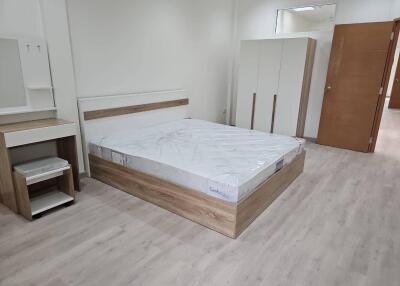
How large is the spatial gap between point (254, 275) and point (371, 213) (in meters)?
1.51

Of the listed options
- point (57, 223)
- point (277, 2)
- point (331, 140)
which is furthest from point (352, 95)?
point (57, 223)

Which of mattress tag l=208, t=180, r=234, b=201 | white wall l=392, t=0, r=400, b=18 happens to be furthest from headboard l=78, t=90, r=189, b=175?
white wall l=392, t=0, r=400, b=18

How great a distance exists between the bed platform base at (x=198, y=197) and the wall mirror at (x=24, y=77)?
84cm

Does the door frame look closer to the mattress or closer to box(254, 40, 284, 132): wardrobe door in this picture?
box(254, 40, 284, 132): wardrobe door

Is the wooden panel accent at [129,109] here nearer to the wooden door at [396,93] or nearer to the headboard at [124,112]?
the headboard at [124,112]

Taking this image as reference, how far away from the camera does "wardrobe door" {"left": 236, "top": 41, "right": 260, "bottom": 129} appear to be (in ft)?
15.6

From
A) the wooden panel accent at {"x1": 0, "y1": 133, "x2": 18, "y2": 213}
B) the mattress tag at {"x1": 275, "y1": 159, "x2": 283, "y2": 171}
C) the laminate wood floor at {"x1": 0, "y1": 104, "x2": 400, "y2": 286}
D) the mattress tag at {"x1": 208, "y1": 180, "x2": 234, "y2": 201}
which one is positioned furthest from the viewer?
the mattress tag at {"x1": 275, "y1": 159, "x2": 283, "y2": 171}

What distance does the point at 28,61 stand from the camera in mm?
2576

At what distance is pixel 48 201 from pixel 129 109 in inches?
58.5

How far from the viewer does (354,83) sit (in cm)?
415

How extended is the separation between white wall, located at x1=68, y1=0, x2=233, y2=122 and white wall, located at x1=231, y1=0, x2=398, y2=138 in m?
0.37

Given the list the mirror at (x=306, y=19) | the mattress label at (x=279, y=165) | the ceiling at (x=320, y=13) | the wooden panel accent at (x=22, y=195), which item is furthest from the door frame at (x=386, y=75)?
the wooden panel accent at (x=22, y=195)

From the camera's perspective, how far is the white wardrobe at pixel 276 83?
Answer: 14.4ft

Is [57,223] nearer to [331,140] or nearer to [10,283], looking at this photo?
[10,283]
